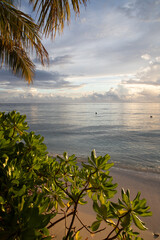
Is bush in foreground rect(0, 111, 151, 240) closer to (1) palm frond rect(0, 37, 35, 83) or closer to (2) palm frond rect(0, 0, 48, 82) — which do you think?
(2) palm frond rect(0, 0, 48, 82)

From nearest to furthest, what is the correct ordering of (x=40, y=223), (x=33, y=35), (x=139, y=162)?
(x=40, y=223) < (x=33, y=35) < (x=139, y=162)

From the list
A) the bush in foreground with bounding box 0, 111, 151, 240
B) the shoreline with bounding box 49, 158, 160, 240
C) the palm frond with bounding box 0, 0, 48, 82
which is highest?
the palm frond with bounding box 0, 0, 48, 82

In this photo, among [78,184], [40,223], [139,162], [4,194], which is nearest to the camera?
[40,223]

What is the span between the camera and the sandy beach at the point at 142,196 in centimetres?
192

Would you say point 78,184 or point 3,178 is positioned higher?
point 3,178

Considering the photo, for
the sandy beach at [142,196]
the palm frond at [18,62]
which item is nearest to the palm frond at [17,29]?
the palm frond at [18,62]

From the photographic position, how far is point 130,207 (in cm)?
79

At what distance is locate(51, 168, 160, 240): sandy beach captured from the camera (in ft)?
6.30

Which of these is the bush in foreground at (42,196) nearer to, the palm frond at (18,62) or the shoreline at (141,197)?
the shoreline at (141,197)

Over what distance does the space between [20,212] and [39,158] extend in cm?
53

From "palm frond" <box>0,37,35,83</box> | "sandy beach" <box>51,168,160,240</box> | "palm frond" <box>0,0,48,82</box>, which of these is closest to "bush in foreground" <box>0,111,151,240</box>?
"sandy beach" <box>51,168,160,240</box>

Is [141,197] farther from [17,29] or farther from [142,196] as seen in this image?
[17,29]

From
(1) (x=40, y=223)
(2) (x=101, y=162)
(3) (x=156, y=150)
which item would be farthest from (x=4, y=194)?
(3) (x=156, y=150)

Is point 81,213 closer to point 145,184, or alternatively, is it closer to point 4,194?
point 4,194
